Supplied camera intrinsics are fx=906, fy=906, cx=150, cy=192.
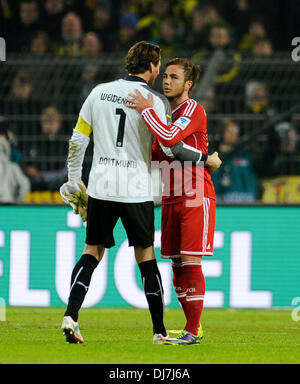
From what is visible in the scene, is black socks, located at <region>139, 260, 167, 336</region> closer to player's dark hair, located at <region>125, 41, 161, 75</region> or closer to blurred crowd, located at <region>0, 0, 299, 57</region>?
player's dark hair, located at <region>125, 41, 161, 75</region>

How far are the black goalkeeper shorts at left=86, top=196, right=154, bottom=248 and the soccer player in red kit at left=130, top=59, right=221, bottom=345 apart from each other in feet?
1.21

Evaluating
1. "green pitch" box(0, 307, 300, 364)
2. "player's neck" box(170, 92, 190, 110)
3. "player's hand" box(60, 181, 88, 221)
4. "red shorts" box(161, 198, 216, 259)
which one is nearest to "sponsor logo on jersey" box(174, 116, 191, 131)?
"player's neck" box(170, 92, 190, 110)

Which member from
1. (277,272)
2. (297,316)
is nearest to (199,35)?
(277,272)

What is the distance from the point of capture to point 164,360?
17.6ft

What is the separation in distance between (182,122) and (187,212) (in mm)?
660

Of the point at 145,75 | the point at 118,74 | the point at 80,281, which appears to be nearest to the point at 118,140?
the point at 145,75

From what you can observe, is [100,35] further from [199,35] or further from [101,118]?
[101,118]

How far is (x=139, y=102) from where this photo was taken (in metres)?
6.21

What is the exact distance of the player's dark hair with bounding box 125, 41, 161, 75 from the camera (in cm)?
629

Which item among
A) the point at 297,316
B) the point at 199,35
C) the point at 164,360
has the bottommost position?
the point at 297,316

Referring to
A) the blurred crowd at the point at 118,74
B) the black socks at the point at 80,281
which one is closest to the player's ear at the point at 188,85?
the black socks at the point at 80,281

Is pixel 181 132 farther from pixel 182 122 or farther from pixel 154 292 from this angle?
pixel 154 292

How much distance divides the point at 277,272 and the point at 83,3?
20.8 ft

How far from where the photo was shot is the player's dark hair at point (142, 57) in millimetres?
6289
